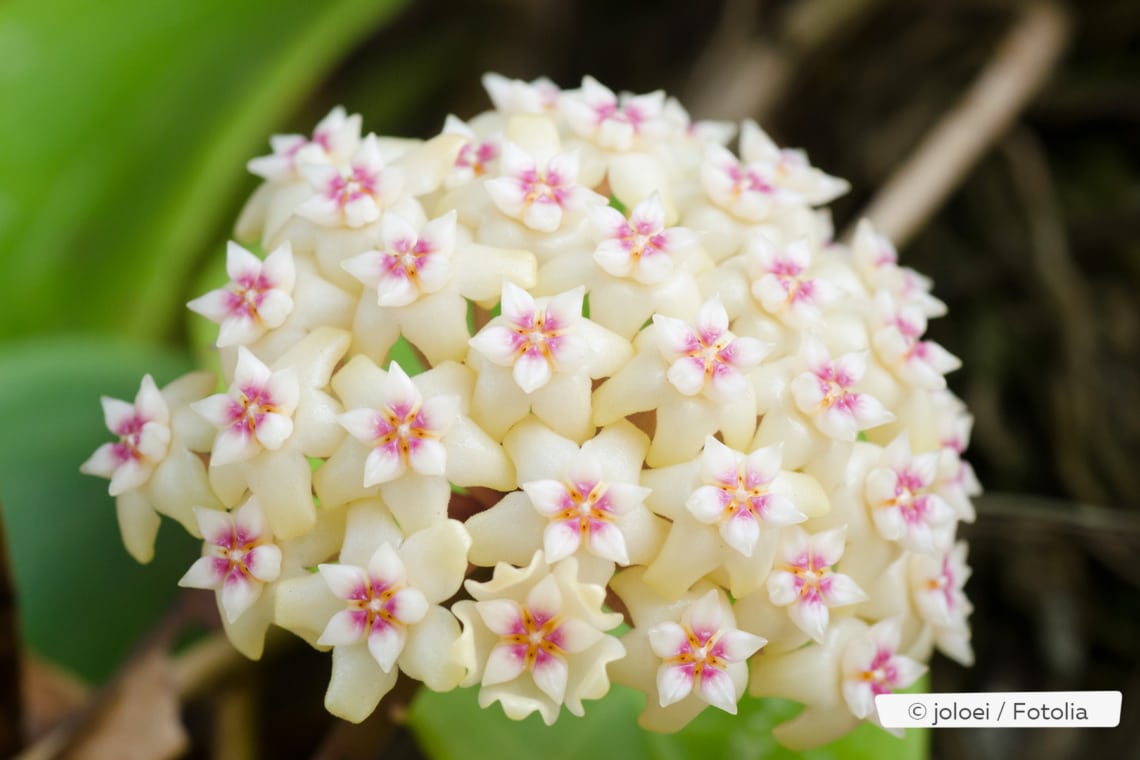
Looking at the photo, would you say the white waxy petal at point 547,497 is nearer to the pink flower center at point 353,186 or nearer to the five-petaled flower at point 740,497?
the five-petaled flower at point 740,497

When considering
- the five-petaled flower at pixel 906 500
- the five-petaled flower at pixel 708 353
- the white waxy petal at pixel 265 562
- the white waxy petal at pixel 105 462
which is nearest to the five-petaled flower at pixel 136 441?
the white waxy petal at pixel 105 462

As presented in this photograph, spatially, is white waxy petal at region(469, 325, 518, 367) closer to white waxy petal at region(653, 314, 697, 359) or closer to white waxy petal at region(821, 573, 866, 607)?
white waxy petal at region(653, 314, 697, 359)

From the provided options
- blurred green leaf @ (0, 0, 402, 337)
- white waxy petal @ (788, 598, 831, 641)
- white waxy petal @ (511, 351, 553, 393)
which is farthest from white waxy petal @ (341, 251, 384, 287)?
blurred green leaf @ (0, 0, 402, 337)

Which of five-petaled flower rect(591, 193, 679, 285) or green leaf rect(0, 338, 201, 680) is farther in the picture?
green leaf rect(0, 338, 201, 680)

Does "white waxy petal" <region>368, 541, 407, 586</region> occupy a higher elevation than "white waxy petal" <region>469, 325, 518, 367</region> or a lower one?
lower

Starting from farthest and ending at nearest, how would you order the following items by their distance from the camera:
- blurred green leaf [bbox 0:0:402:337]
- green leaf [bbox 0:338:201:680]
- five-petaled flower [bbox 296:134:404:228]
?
blurred green leaf [bbox 0:0:402:337] → green leaf [bbox 0:338:201:680] → five-petaled flower [bbox 296:134:404:228]

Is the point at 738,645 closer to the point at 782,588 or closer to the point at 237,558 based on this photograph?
the point at 782,588

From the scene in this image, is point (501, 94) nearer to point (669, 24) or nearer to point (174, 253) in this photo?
Result: point (174, 253)
